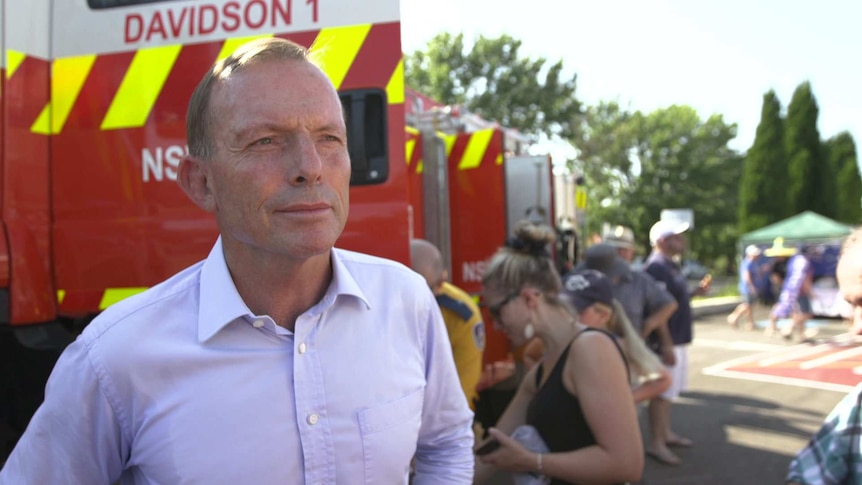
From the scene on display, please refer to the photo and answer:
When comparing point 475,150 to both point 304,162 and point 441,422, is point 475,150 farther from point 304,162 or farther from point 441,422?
point 304,162

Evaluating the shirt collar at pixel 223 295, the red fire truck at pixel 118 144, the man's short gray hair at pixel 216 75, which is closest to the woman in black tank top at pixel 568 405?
the red fire truck at pixel 118 144

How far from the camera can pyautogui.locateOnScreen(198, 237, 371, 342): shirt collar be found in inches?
47.4

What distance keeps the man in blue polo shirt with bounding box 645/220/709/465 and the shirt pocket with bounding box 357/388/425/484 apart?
184 inches

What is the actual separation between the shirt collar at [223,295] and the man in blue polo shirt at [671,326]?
479 cm

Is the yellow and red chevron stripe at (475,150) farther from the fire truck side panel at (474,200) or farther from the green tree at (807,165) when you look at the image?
the green tree at (807,165)

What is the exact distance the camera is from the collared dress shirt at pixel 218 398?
1164mm

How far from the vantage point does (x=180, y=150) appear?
2576mm

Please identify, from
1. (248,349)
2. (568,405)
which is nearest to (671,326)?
(568,405)

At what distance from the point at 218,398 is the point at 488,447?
1264 mm

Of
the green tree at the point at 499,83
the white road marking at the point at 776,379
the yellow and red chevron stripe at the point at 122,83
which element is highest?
the green tree at the point at 499,83

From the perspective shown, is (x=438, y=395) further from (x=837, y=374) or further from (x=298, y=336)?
(x=837, y=374)

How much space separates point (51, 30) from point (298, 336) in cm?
204

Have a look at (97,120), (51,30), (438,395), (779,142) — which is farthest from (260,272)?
(779,142)

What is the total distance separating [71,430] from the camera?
1.16m
